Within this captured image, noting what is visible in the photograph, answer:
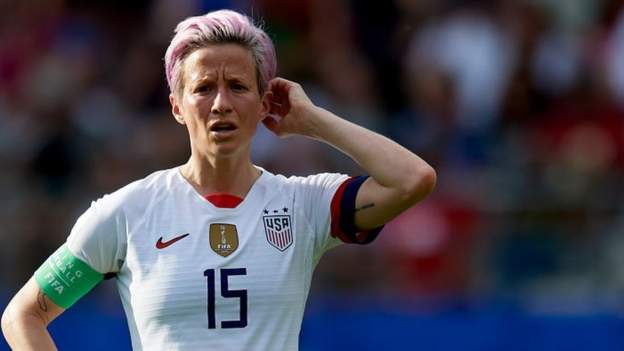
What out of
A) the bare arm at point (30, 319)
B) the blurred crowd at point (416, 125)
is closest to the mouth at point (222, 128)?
the bare arm at point (30, 319)

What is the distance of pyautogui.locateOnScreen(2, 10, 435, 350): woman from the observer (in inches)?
172

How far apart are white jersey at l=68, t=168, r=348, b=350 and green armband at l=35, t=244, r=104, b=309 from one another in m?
0.04

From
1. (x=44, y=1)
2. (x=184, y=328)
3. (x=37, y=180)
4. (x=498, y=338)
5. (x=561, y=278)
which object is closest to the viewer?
(x=184, y=328)

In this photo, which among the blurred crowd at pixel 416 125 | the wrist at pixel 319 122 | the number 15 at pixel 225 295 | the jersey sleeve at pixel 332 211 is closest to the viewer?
the number 15 at pixel 225 295

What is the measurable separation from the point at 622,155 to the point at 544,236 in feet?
2.77

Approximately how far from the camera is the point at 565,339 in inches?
321

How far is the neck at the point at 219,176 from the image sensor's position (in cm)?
460

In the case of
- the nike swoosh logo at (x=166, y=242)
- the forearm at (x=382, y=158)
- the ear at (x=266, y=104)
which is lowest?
the nike swoosh logo at (x=166, y=242)

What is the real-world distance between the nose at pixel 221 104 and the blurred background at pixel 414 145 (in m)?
3.93

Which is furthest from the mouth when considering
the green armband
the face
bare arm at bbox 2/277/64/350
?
bare arm at bbox 2/277/64/350

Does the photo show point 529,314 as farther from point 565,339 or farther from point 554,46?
point 554,46

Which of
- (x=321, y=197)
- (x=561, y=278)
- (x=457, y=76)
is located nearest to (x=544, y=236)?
(x=561, y=278)

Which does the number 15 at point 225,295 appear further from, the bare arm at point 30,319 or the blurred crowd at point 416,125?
the blurred crowd at point 416,125

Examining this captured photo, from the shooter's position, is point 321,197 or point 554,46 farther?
point 554,46
